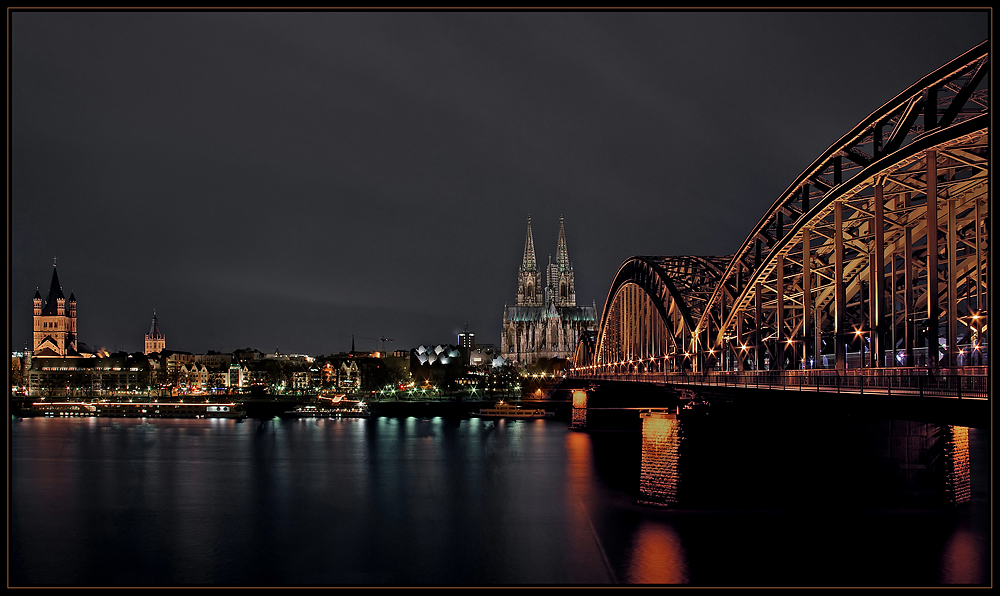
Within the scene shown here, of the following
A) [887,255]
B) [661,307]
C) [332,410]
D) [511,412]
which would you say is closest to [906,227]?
[887,255]

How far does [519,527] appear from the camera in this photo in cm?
4150

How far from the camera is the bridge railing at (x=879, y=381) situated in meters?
19.4

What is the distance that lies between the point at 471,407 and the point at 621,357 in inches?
2207

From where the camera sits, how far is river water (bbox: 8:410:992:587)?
31.6 meters

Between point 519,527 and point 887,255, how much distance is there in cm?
2002

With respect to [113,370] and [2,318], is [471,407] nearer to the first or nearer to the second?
[113,370]

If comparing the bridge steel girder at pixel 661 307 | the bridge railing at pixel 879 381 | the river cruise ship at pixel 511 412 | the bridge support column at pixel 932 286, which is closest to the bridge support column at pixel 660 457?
the bridge railing at pixel 879 381

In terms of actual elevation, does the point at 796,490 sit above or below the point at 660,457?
below

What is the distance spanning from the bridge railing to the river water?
10.7ft

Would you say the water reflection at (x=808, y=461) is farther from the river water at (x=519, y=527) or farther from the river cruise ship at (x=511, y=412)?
the river cruise ship at (x=511, y=412)

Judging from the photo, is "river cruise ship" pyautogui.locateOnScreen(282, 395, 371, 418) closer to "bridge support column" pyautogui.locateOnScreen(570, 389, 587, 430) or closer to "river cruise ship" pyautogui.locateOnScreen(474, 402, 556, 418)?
"river cruise ship" pyautogui.locateOnScreen(474, 402, 556, 418)

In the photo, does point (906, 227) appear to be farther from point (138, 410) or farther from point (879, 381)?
point (138, 410)

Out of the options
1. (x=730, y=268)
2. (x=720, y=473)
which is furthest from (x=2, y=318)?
(x=730, y=268)

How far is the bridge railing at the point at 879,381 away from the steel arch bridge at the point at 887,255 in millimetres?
348
